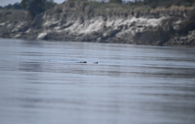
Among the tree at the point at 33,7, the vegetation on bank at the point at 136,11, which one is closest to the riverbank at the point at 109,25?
the vegetation on bank at the point at 136,11

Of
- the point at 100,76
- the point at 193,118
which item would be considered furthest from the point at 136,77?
the point at 193,118

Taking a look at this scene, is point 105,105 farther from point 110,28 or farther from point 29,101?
point 110,28

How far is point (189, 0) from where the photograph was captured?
87438mm

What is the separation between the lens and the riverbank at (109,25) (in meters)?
68.6

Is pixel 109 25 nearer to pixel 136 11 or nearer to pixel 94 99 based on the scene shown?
pixel 136 11

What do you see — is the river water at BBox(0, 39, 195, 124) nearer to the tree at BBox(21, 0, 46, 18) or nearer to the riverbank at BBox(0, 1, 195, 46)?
the riverbank at BBox(0, 1, 195, 46)

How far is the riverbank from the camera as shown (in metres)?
68.6

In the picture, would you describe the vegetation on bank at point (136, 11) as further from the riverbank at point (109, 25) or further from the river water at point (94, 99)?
the river water at point (94, 99)

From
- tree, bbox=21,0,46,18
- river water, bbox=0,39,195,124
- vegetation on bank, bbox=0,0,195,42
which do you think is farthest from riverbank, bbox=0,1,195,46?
river water, bbox=0,39,195,124

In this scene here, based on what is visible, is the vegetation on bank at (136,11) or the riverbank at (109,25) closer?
the vegetation on bank at (136,11)

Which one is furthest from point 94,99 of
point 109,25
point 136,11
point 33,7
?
point 33,7

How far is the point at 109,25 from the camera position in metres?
81.6

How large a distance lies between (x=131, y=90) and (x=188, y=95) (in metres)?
1.98

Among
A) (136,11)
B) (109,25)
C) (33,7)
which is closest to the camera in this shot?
(136,11)
